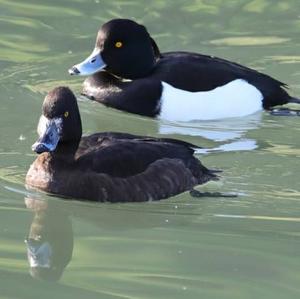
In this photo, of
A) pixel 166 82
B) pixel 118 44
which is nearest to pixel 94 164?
pixel 166 82

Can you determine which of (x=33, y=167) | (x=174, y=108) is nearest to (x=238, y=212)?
(x=33, y=167)

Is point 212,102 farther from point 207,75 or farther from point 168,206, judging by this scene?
point 168,206

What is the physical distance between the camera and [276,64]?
11508 millimetres

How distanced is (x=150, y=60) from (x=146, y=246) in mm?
3908

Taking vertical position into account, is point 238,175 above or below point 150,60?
below

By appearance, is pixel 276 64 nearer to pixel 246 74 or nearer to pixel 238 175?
pixel 246 74

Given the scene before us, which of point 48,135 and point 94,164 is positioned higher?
point 48,135

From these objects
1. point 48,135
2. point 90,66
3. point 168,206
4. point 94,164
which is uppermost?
point 90,66

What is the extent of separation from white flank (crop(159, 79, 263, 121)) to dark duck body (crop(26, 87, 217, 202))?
2161 mm

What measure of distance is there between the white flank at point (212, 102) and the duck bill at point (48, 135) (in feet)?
8.04

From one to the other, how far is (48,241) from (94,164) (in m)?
0.77

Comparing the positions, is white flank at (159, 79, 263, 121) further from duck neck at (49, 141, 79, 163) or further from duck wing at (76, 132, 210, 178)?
duck neck at (49, 141, 79, 163)

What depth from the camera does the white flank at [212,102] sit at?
10.1 meters

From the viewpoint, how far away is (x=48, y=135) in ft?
25.1
